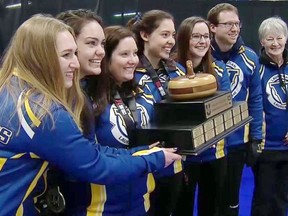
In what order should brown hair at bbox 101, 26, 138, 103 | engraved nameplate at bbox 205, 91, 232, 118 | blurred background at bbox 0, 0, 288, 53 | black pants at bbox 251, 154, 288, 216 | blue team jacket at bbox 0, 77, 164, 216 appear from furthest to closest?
blurred background at bbox 0, 0, 288, 53 < black pants at bbox 251, 154, 288, 216 < brown hair at bbox 101, 26, 138, 103 < engraved nameplate at bbox 205, 91, 232, 118 < blue team jacket at bbox 0, 77, 164, 216

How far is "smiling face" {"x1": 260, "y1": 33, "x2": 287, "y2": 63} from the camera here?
2385 mm

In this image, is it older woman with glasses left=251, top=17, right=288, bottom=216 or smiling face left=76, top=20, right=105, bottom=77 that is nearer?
smiling face left=76, top=20, right=105, bottom=77

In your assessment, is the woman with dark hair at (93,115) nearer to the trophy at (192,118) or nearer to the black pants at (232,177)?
the trophy at (192,118)

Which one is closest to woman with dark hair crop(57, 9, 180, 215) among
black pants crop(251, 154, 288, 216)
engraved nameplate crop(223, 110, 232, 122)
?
engraved nameplate crop(223, 110, 232, 122)

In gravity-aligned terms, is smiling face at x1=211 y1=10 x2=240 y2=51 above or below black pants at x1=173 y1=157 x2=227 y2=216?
above

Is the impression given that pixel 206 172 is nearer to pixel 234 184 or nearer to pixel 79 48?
pixel 234 184

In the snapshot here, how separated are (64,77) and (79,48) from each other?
289mm

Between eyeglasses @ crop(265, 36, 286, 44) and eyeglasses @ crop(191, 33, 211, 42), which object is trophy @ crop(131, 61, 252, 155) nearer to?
eyeglasses @ crop(191, 33, 211, 42)

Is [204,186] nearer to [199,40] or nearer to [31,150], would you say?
[199,40]

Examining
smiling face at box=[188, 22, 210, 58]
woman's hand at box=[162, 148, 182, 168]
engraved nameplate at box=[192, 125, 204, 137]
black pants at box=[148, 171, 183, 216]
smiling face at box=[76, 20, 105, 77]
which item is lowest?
black pants at box=[148, 171, 183, 216]

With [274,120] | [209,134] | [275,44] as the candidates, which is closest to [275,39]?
[275,44]

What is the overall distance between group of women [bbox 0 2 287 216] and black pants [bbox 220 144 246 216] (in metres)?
0.23

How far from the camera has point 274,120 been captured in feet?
7.97

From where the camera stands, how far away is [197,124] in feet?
4.42
